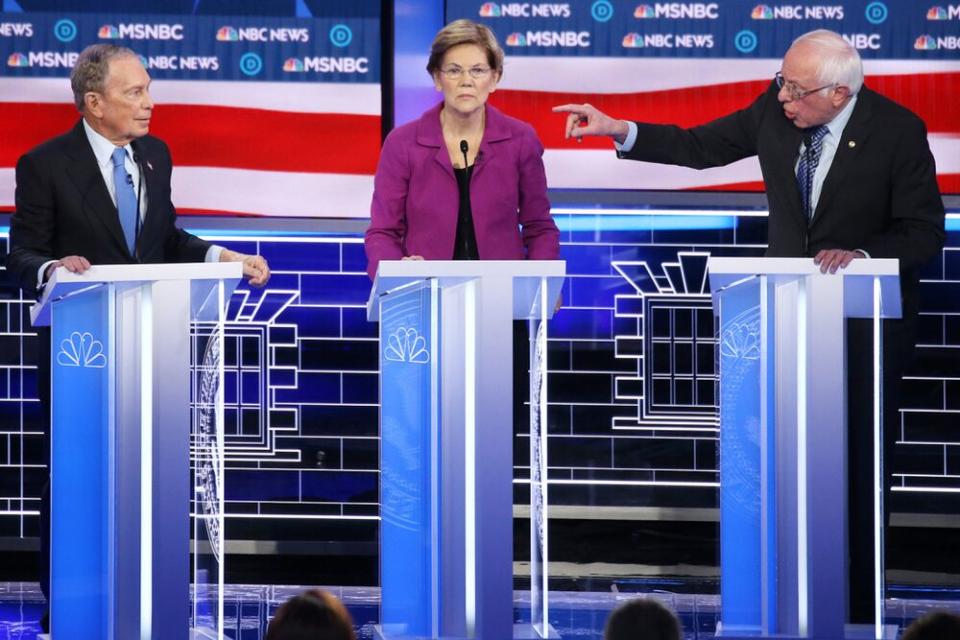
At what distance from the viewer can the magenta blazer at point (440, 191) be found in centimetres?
406

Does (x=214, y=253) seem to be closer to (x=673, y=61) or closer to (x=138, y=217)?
(x=138, y=217)

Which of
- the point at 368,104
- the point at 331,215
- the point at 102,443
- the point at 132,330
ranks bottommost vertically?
the point at 102,443

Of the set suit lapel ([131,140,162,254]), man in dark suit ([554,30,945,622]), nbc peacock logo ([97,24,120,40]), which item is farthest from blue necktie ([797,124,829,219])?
nbc peacock logo ([97,24,120,40])

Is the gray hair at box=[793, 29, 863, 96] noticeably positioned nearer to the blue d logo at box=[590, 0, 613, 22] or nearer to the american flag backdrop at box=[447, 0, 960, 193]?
the american flag backdrop at box=[447, 0, 960, 193]

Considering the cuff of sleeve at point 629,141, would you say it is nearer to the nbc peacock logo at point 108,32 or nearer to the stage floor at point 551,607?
the stage floor at point 551,607

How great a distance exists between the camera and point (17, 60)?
5656mm

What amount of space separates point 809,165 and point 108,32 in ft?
9.51

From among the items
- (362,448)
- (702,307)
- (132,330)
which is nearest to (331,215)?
(362,448)

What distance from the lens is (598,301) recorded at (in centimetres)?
586

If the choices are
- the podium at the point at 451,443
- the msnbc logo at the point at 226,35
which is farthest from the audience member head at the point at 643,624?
the msnbc logo at the point at 226,35

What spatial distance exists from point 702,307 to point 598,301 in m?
0.39

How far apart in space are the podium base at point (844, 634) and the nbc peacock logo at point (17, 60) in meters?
3.50

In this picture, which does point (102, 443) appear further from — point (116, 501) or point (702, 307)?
point (702, 307)

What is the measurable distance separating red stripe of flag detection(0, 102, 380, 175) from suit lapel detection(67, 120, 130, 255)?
177 cm
